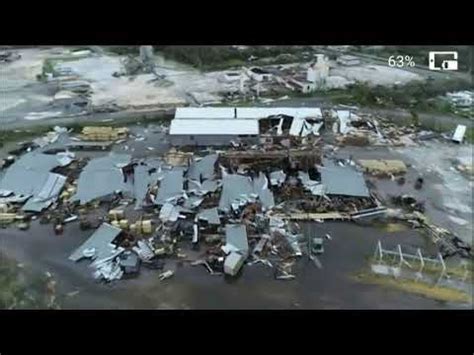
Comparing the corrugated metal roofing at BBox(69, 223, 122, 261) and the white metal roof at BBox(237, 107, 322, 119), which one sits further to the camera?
the white metal roof at BBox(237, 107, 322, 119)

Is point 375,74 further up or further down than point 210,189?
further up

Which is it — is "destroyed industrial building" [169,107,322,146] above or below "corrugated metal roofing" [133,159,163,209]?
above

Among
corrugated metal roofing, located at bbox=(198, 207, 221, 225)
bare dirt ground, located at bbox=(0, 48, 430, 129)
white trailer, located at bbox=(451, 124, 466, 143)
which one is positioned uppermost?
bare dirt ground, located at bbox=(0, 48, 430, 129)

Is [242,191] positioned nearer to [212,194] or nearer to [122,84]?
[212,194]

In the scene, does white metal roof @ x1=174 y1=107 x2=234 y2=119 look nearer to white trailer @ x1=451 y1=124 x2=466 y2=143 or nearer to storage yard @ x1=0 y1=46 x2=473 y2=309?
storage yard @ x1=0 y1=46 x2=473 y2=309

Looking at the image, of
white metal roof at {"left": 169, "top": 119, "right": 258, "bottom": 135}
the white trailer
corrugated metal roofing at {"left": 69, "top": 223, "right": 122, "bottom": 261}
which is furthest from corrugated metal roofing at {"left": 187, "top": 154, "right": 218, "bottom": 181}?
the white trailer

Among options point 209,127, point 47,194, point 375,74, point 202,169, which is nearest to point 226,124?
point 209,127
